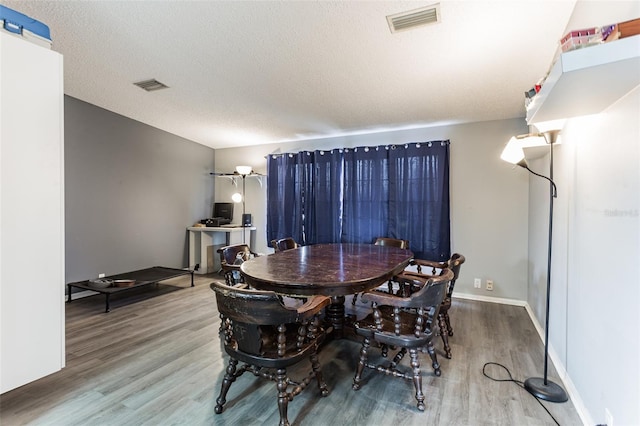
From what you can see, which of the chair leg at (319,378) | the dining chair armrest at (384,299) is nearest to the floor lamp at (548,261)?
the dining chair armrest at (384,299)

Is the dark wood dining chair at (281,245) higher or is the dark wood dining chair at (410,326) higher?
the dark wood dining chair at (281,245)

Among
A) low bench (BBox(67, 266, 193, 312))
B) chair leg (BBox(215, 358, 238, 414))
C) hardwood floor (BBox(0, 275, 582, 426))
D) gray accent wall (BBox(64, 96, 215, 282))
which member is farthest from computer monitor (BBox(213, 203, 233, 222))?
chair leg (BBox(215, 358, 238, 414))

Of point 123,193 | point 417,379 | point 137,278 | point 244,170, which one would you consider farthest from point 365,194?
point 123,193

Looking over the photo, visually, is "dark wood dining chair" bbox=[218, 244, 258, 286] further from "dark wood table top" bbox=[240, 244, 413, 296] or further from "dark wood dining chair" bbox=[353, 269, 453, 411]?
"dark wood dining chair" bbox=[353, 269, 453, 411]

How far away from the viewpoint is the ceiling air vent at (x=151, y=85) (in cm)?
300

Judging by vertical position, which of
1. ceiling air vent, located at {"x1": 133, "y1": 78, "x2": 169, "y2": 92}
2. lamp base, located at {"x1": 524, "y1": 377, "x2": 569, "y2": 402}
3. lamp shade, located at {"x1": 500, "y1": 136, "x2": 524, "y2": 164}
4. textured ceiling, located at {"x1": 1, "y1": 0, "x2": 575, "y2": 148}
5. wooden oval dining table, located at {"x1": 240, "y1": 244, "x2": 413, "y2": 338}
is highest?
ceiling air vent, located at {"x1": 133, "y1": 78, "x2": 169, "y2": 92}

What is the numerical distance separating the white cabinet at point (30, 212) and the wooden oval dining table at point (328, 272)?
1.06m

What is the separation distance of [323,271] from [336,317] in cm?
89

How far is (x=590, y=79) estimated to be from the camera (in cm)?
116

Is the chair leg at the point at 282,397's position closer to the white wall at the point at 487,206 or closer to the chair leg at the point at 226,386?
the chair leg at the point at 226,386

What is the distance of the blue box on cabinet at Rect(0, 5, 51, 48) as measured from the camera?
1384 millimetres

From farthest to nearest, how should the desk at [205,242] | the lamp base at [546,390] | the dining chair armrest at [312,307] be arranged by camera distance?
the desk at [205,242] → the lamp base at [546,390] → the dining chair armrest at [312,307]

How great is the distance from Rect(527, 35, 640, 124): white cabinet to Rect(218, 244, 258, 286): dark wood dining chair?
7.28 feet

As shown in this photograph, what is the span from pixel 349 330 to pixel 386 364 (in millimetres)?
461
